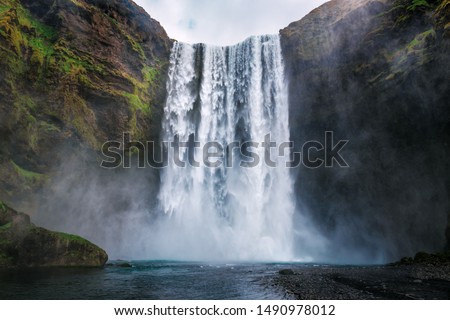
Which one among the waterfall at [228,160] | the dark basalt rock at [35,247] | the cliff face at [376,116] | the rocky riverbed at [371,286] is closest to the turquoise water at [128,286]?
the rocky riverbed at [371,286]

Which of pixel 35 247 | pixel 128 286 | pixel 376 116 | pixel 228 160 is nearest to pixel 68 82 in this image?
pixel 35 247

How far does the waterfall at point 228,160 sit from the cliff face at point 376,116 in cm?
273

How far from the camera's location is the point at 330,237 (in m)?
34.1

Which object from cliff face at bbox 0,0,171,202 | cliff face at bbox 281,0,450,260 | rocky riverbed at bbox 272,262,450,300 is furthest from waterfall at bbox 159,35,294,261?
rocky riverbed at bbox 272,262,450,300

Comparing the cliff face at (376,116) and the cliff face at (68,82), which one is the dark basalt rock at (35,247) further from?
the cliff face at (376,116)

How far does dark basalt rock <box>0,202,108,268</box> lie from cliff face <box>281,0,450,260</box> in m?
23.1

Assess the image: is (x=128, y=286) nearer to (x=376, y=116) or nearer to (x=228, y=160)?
(x=228, y=160)

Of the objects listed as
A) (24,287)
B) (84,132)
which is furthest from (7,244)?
(84,132)

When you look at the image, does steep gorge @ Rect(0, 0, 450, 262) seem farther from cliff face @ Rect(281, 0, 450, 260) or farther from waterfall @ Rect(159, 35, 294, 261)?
waterfall @ Rect(159, 35, 294, 261)

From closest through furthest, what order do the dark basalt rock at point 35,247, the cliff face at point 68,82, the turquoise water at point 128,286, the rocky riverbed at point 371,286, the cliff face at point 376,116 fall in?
the rocky riverbed at point 371,286 → the turquoise water at point 128,286 → the dark basalt rock at point 35,247 → the cliff face at point 376,116 → the cliff face at point 68,82

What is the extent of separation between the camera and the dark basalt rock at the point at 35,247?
1809cm

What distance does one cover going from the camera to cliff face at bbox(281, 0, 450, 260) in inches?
1040

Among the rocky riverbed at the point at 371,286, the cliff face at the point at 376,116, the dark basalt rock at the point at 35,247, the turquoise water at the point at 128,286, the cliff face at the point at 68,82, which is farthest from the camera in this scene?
the cliff face at the point at 68,82

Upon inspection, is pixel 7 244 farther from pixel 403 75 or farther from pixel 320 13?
pixel 320 13
